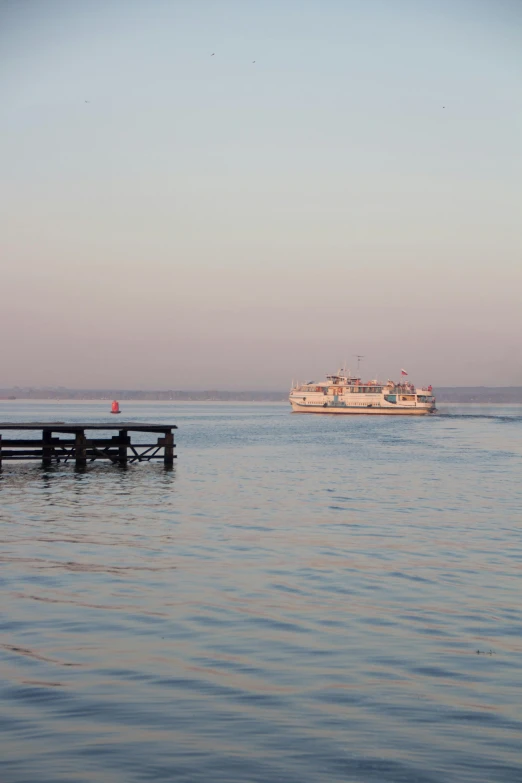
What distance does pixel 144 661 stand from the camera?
11.3 m

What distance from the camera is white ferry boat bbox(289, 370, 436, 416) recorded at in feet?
A: 600

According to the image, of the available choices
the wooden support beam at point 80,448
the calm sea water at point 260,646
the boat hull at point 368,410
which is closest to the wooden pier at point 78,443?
the wooden support beam at point 80,448

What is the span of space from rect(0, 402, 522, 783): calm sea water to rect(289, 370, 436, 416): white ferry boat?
155673 millimetres

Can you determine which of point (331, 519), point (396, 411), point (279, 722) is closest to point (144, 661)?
point (279, 722)

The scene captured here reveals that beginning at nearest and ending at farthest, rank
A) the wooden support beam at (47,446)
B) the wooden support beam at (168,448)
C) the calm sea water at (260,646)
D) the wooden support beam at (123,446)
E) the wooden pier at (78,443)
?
the calm sea water at (260,646) < the wooden pier at (78,443) < the wooden support beam at (47,446) < the wooden support beam at (123,446) < the wooden support beam at (168,448)

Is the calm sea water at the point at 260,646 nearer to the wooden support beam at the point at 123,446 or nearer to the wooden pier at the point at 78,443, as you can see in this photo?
the wooden pier at the point at 78,443

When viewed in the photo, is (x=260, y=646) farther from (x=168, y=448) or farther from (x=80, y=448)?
(x=168, y=448)

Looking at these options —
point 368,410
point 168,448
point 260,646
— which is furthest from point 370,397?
point 260,646

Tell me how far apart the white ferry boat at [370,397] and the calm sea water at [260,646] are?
511 feet

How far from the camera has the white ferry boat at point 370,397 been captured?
600 feet

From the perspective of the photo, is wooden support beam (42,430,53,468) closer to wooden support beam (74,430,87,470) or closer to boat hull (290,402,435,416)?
wooden support beam (74,430,87,470)

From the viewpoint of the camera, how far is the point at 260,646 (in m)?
12.2

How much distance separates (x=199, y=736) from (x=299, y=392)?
185 meters

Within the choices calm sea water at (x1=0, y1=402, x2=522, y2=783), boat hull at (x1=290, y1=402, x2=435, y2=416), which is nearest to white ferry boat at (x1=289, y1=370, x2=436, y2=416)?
boat hull at (x1=290, y1=402, x2=435, y2=416)
